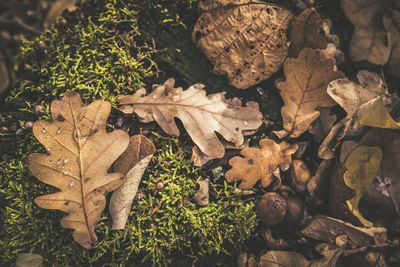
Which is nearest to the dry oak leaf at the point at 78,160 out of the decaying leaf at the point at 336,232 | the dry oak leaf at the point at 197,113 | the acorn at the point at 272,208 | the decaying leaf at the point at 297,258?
the dry oak leaf at the point at 197,113

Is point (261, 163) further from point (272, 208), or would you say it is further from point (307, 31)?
point (307, 31)

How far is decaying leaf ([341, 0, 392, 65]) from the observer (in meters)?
2.24

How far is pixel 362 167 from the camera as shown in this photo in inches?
81.0

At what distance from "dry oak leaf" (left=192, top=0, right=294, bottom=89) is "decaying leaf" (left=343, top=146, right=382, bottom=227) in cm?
96

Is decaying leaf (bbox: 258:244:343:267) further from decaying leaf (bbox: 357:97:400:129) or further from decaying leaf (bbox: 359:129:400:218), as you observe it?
decaying leaf (bbox: 357:97:400:129)

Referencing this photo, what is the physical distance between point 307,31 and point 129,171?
69.0 inches

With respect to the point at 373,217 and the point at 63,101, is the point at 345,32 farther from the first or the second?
the point at 63,101

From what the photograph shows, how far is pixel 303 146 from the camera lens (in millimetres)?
2150

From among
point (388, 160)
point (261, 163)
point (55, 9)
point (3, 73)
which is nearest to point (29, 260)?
point (3, 73)

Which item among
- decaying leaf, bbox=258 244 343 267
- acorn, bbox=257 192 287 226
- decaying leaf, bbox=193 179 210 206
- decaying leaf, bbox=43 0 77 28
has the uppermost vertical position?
decaying leaf, bbox=43 0 77 28

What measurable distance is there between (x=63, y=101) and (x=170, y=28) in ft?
3.30

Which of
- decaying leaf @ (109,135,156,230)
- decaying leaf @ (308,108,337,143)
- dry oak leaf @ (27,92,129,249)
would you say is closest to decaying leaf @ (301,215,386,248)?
decaying leaf @ (308,108,337,143)

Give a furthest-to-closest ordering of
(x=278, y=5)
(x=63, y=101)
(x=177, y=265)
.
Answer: (x=278, y=5), (x=177, y=265), (x=63, y=101)

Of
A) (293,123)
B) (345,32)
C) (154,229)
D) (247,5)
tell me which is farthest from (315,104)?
(154,229)
